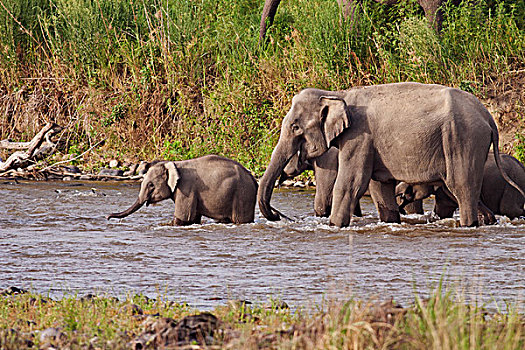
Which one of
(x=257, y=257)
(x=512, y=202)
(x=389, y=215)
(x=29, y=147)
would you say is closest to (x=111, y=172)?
(x=29, y=147)

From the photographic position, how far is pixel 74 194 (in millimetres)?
13883

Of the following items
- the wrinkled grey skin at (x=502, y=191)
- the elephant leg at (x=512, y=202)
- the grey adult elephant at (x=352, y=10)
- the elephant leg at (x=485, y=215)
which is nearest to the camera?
the elephant leg at (x=485, y=215)

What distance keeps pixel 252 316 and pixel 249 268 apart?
2.27 m

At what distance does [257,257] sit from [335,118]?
2.28 m

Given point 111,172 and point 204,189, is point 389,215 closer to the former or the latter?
point 204,189

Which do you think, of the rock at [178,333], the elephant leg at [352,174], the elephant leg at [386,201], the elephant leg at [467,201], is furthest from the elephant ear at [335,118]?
the rock at [178,333]

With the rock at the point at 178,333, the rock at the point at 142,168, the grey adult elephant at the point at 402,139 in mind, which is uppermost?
the grey adult elephant at the point at 402,139

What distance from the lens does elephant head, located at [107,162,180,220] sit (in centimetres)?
1011

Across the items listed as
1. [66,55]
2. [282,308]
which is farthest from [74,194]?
[282,308]

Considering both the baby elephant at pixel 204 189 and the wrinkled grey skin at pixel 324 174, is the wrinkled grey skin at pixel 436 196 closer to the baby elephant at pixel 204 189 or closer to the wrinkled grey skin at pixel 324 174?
the wrinkled grey skin at pixel 324 174

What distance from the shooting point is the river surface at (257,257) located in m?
6.51

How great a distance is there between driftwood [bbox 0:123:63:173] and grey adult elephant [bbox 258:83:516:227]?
748 cm

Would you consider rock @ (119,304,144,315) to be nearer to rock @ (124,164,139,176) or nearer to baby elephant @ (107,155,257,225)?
baby elephant @ (107,155,257,225)

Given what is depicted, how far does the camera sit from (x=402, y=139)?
9.78 m
